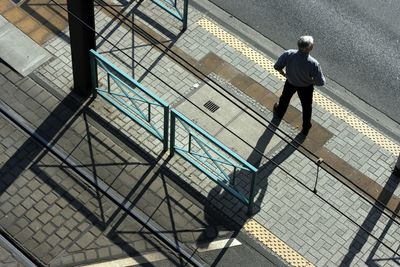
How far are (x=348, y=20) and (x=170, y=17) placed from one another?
3.01m

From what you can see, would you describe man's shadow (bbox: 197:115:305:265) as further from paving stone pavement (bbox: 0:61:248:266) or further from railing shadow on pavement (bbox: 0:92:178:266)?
railing shadow on pavement (bbox: 0:92:178:266)

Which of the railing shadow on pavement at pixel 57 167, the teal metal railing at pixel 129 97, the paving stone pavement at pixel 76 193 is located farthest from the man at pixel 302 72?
the railing shadow on pavement at pixel 57 167

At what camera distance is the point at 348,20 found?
47.5ft

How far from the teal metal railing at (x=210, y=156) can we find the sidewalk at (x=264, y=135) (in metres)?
0.24

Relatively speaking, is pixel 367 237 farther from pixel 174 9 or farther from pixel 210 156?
pixel 174 9

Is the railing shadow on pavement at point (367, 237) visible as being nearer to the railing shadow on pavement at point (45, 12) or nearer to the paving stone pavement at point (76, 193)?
the paving stone pavement at point (76, 193)

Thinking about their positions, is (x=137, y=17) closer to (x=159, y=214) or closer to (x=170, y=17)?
(x=170, y=17)

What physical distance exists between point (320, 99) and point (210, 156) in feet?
8.33

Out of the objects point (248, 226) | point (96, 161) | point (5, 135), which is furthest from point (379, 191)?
point (5, 135)

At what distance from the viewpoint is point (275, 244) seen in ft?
38.2

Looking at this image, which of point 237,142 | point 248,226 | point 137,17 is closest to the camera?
point 248,226

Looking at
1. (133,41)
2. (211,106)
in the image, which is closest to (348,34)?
(211,106)

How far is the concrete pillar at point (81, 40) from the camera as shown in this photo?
1167 centimetres

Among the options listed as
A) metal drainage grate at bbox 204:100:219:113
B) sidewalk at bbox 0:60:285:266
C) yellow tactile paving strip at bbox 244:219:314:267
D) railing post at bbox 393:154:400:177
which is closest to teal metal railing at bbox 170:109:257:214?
yellow tactile paving strip at bbox 244:219:314:267
